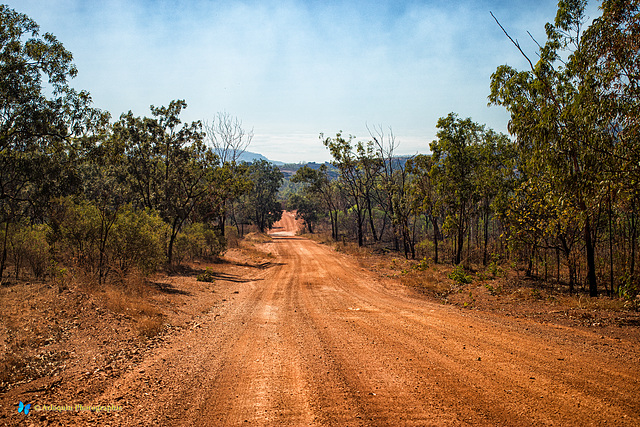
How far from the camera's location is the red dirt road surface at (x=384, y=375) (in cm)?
411

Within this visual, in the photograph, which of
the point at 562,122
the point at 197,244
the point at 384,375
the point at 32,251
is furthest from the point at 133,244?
the point at 562,122

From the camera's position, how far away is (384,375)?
5297mm

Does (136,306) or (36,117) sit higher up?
(36,117)

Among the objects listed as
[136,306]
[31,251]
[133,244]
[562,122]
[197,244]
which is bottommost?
[136,306]

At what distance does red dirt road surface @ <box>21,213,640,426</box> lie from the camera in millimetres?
4109

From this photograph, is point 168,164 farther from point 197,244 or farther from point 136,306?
point 136,306

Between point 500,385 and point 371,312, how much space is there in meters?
5.50

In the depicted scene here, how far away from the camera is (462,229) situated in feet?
73.6

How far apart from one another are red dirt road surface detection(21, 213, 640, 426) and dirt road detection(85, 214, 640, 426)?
0.02 m

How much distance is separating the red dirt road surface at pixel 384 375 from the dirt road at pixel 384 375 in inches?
0.8

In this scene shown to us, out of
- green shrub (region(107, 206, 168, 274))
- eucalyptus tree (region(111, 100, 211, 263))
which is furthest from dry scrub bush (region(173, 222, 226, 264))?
green shrub (region(107, 206, 168, 274))

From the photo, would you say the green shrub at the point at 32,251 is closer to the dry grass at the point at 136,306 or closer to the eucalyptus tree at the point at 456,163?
the dry grass at the point at 136,306

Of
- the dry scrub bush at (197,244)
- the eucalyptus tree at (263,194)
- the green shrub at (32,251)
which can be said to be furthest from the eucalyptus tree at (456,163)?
the eucalyptus tree at (263,194)

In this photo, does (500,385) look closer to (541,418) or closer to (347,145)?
(541,418)
